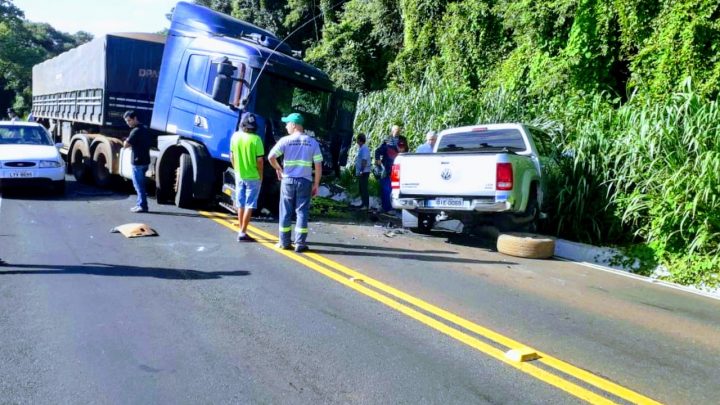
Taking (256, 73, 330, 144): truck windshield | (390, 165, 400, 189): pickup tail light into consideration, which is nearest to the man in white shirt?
(256, 73, 330, 144): truck windshield

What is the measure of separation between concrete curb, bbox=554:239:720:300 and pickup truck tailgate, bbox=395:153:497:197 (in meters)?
1.66

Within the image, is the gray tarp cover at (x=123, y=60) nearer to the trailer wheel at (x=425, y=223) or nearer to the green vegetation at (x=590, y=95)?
the green vegetation at (x=590, y=95)

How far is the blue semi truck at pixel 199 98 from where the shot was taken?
1017 cm

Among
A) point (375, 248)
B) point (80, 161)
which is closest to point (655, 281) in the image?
point (375, 248)

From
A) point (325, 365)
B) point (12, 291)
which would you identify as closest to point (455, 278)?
point (325, 365)

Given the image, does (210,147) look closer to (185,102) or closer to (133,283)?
(185,102)

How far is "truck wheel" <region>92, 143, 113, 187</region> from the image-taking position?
13875 millimetres

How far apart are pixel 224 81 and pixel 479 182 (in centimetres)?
429

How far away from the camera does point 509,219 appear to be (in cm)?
932

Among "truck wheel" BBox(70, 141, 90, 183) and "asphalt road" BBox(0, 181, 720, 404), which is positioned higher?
"truck wheel" BBox(70, 141, 90, 183)

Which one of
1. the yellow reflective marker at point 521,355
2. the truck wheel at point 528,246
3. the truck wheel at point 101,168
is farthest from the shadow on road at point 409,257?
the truck wheel at point 101,168

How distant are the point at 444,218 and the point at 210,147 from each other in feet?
13.5

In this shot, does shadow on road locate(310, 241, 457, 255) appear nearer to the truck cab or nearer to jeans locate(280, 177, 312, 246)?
jeans locate(280, 177, 312, 246)

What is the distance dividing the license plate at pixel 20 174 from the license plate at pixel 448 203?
8.25 m
